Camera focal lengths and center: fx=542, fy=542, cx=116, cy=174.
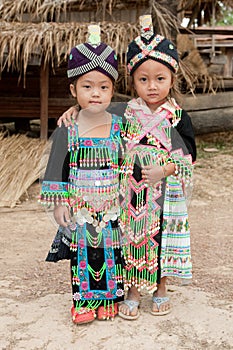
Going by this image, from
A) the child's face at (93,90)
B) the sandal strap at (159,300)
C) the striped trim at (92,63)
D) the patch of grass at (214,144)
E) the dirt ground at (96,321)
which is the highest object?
the striped trim at (92,63)

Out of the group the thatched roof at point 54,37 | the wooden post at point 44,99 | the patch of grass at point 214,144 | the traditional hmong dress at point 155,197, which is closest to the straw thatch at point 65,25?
the thatched roof at point 54,37

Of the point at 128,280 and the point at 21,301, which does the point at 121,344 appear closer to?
the point at 128,280

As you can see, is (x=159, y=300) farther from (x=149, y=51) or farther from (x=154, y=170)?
(x=149, y=51)

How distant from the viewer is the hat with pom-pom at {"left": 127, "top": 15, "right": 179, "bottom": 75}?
8.03 ft

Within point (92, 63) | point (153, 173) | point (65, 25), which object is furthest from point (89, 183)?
point (65, 25)

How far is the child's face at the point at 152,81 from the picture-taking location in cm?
245

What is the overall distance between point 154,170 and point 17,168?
124 inches

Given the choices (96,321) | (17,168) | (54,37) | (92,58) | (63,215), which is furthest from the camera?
(54,37)

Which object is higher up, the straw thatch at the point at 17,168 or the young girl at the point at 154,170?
the young girl at the point at 154,170

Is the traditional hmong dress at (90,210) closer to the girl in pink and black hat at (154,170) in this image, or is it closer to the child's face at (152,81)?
the girl in pink and black hat at (154,170)

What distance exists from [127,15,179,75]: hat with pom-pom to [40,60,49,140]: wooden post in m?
4.28

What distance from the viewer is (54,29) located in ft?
19.3

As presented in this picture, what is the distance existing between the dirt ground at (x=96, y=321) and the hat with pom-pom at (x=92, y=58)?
1195mm

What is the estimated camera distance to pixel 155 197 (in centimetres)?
257
